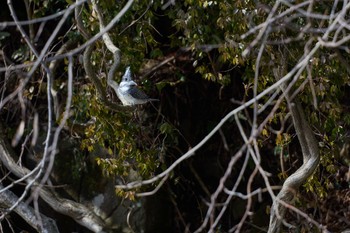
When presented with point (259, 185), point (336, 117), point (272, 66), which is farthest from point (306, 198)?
point (272, 66)

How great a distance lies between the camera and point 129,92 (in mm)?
5391

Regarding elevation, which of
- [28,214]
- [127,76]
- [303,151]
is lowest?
[28,214]

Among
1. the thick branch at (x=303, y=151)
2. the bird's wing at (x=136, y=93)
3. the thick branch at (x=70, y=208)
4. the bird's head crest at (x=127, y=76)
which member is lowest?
the thick branch at (x=70, y=208)

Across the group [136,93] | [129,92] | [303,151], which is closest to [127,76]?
[129,92]

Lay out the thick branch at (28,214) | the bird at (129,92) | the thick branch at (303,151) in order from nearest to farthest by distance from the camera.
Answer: the thick branch at (303,151) < the bird at (129,92) < the thick branch at (28,214)

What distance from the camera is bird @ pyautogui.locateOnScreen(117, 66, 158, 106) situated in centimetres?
519

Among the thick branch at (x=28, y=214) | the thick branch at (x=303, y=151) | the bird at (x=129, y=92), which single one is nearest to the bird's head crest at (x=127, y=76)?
the bird at (x=129, y=92)

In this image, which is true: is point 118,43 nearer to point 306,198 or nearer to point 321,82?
point 321,82

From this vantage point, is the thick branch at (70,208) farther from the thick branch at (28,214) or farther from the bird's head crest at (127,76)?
the bird's head crest at (127,76)

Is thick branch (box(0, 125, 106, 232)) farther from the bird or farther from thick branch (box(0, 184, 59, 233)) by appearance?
the bird

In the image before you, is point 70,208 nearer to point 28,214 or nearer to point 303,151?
point 28,214

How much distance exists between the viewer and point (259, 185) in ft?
23.1

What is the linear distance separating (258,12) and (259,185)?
275cm

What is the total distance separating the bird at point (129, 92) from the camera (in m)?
5.19
